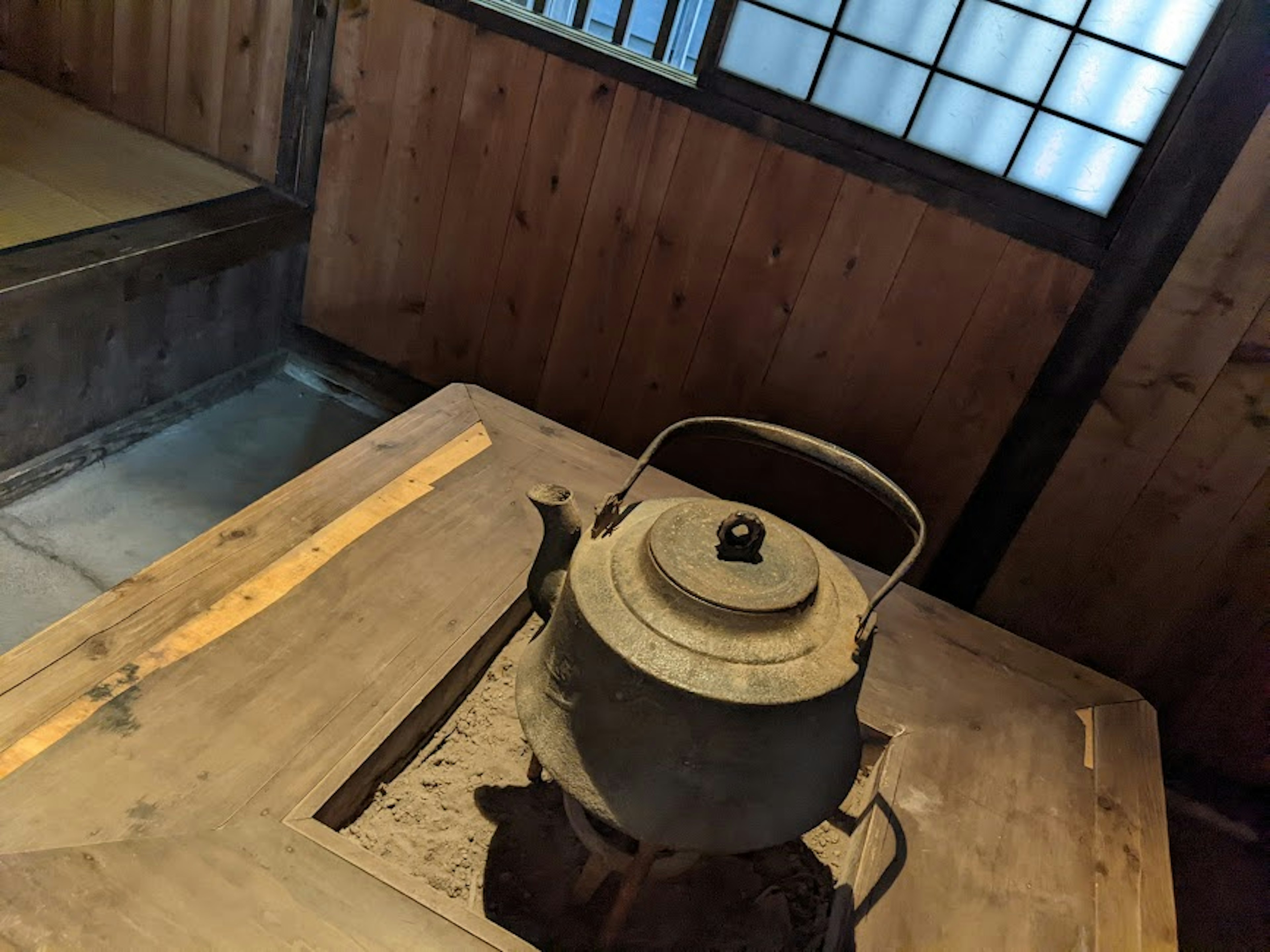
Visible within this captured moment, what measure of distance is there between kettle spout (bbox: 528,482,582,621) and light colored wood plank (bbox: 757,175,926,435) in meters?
1.48

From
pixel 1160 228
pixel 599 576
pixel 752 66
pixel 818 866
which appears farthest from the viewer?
pixel 752 66

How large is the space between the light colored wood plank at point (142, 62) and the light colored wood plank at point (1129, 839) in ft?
11.9

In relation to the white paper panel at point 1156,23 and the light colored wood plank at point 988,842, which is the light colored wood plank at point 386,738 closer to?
the light colored wood plank at point 988,842

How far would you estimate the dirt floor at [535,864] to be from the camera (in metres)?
1.70

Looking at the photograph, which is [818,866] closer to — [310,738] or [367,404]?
[310,738]

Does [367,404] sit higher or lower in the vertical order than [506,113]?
lower

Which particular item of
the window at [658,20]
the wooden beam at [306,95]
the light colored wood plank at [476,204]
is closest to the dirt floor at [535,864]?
the light colored wood plank at [476,204]

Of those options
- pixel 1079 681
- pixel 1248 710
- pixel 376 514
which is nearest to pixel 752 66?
pixel 376 514

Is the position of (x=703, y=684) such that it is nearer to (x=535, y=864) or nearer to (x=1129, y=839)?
(x=535, y=864)

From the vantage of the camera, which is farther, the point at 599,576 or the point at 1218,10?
the point at 1218,10

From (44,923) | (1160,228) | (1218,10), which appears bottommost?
(44,923)

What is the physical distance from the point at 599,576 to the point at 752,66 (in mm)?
1826

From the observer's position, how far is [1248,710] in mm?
2777

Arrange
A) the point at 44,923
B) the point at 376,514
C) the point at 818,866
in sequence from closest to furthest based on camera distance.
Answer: the point at 44,923 → the point at 818,866 → the point at 376,514
